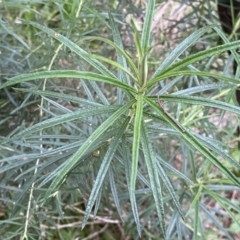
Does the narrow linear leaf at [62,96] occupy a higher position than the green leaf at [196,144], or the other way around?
the green leaf at [196,144]

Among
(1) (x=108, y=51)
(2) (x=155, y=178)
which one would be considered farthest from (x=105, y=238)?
(2) (x=155, y=178)

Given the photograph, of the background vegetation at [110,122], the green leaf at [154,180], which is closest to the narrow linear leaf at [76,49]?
the background vegetation at [110,122]

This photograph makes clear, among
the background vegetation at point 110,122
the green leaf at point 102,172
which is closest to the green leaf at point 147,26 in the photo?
the background vegetation at point 110,122

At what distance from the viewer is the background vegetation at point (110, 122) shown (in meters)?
0.53

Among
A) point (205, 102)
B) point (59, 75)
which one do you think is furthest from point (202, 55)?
point (59, 75)

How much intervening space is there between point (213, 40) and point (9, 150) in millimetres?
598

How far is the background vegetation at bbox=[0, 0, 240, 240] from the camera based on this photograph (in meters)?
0.53

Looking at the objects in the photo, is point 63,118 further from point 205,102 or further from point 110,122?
point 205,102

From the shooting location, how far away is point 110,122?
534 millimetres

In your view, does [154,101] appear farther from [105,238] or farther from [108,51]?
[105,238]

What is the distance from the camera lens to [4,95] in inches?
40.0

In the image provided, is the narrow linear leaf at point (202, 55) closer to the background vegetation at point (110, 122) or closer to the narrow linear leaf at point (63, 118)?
the background vegetation at point (110, 122)

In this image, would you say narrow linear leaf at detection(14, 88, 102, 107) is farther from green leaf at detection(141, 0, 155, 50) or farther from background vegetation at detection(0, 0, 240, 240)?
green leaf at detection(141, 0, 155, 50)

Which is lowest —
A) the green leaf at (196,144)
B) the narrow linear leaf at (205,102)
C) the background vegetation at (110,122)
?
the background vegetation at (110,122)
